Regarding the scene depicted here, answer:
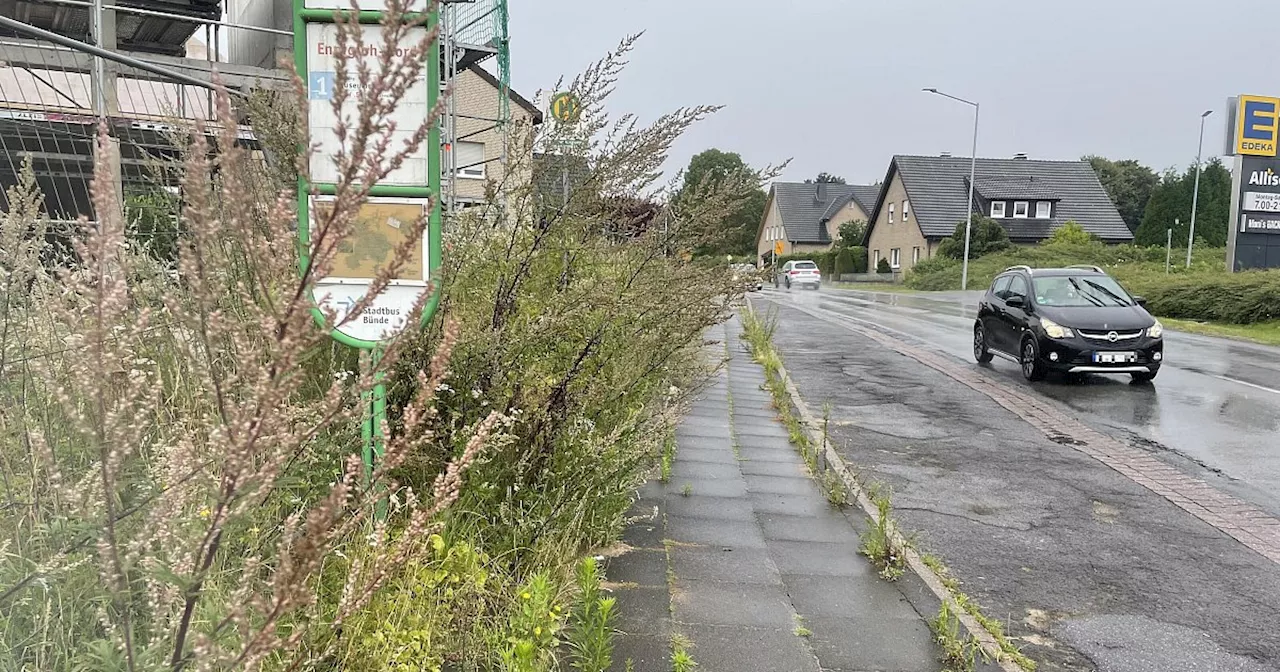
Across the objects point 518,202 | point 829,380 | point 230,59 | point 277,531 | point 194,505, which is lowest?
point 829,380

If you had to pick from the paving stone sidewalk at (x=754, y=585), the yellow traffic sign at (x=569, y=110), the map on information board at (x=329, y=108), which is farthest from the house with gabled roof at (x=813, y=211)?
the map on information board at (x=329, y=108)

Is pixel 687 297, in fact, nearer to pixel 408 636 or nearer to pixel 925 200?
pixel 408 636

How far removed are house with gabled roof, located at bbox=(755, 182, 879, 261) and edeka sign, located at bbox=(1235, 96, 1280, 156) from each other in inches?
1946

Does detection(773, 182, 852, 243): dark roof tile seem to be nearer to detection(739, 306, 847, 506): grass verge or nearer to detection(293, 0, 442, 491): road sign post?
detection(739, 306, 847, 506): grass verge

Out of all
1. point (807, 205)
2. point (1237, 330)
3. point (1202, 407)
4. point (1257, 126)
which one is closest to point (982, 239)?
point (1257, 126)

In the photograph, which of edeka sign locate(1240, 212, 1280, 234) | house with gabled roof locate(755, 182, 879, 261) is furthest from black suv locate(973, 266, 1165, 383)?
house with gabled roof locate(755, 182, 879, 261)

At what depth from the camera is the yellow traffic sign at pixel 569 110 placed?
4.22 meters

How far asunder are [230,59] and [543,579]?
29.7 feet

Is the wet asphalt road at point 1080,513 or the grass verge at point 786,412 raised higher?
the grass verge at point 786,412

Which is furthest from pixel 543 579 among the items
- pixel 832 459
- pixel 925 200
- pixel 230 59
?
pixel 925 200

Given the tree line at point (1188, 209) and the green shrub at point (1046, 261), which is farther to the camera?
the tree line at point (1188, 209)

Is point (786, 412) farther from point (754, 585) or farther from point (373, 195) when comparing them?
point (373, 195)

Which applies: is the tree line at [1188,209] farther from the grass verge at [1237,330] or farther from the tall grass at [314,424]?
the tall grass at [314,424]

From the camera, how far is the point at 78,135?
402 centimetres
